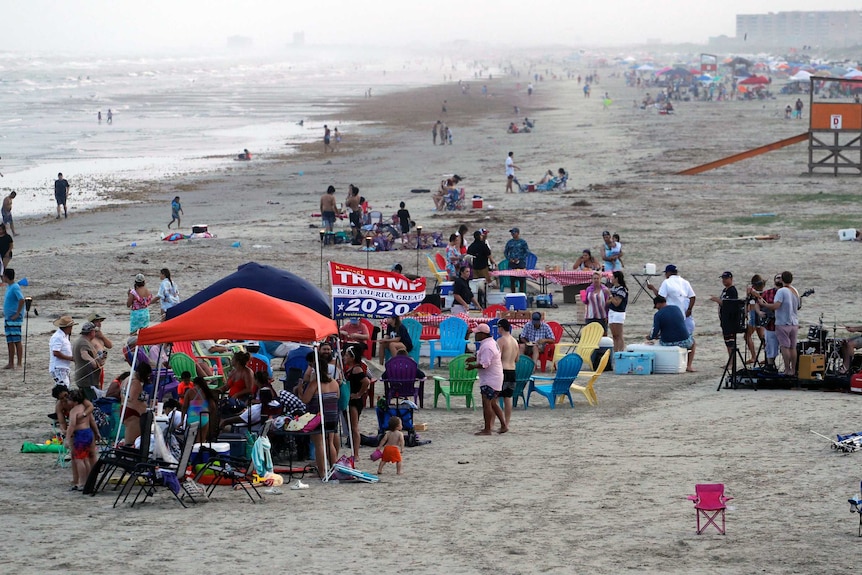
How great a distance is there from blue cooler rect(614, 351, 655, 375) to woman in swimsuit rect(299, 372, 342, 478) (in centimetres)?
547

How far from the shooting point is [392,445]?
11.5 meters

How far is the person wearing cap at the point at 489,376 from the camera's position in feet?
42.2

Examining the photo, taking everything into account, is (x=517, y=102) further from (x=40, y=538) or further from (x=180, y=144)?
(x=40, y=538)

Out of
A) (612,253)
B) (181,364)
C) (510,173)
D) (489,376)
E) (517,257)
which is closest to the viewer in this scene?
(489,376)

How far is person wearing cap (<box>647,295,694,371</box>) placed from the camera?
51.6ft

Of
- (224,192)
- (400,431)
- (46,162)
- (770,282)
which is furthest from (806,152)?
(400,431)

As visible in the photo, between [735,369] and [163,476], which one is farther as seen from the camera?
[735,369]

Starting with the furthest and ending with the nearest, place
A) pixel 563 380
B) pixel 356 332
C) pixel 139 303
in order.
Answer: pixel 139 303, pixel 356 332, pixel 563 380

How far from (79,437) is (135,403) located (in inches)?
27.4

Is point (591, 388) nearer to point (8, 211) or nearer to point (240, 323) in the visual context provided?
point (240, 323)

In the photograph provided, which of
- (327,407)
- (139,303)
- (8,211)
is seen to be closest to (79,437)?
(327,407)

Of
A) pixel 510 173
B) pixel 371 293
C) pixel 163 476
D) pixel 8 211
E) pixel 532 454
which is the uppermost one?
pixel 510 173

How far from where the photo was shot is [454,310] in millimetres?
18000

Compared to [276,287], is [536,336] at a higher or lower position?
lower
